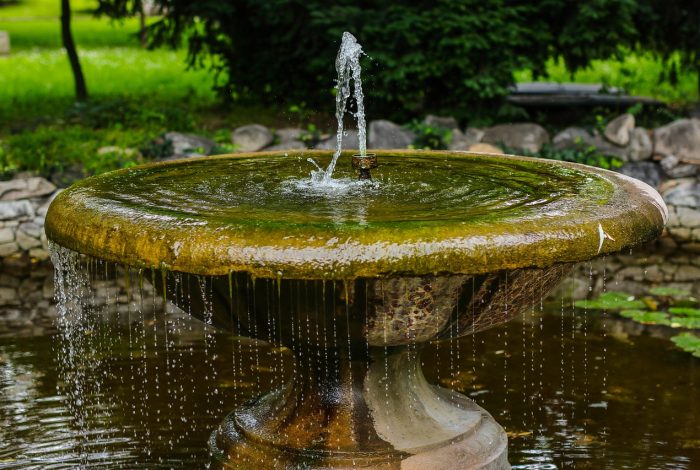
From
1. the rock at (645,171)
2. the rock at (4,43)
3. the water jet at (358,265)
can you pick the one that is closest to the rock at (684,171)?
the rock at (645,171)

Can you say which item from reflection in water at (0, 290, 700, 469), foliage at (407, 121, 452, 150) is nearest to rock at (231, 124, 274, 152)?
foliage at (407, 121, 452, 150)

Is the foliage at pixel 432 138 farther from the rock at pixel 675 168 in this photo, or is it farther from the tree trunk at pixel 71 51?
the tree trunk at pixel 71 51

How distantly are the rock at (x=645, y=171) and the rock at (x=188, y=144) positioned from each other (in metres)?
3.72

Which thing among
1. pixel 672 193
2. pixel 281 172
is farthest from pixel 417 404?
pixel 672 193

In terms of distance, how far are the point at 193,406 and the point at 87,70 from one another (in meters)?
12.7

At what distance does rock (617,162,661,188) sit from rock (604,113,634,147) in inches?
13.2

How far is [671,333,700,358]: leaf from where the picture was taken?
5.67 m

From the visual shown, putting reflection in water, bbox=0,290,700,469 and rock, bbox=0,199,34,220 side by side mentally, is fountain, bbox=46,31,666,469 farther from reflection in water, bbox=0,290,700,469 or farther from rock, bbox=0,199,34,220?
rock, bbox=0,199,34,220

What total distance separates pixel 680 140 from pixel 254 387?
5.16 m

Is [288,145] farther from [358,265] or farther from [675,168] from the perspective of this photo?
[358,265]

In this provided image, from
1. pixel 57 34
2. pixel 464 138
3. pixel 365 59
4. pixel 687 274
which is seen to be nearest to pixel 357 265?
pixel 687 274

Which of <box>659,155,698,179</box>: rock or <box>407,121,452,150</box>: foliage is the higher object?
<box>407,121,452,150</box>: foliage

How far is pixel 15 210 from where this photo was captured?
7.57 m

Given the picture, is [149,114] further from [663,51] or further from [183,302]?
[183,302]
